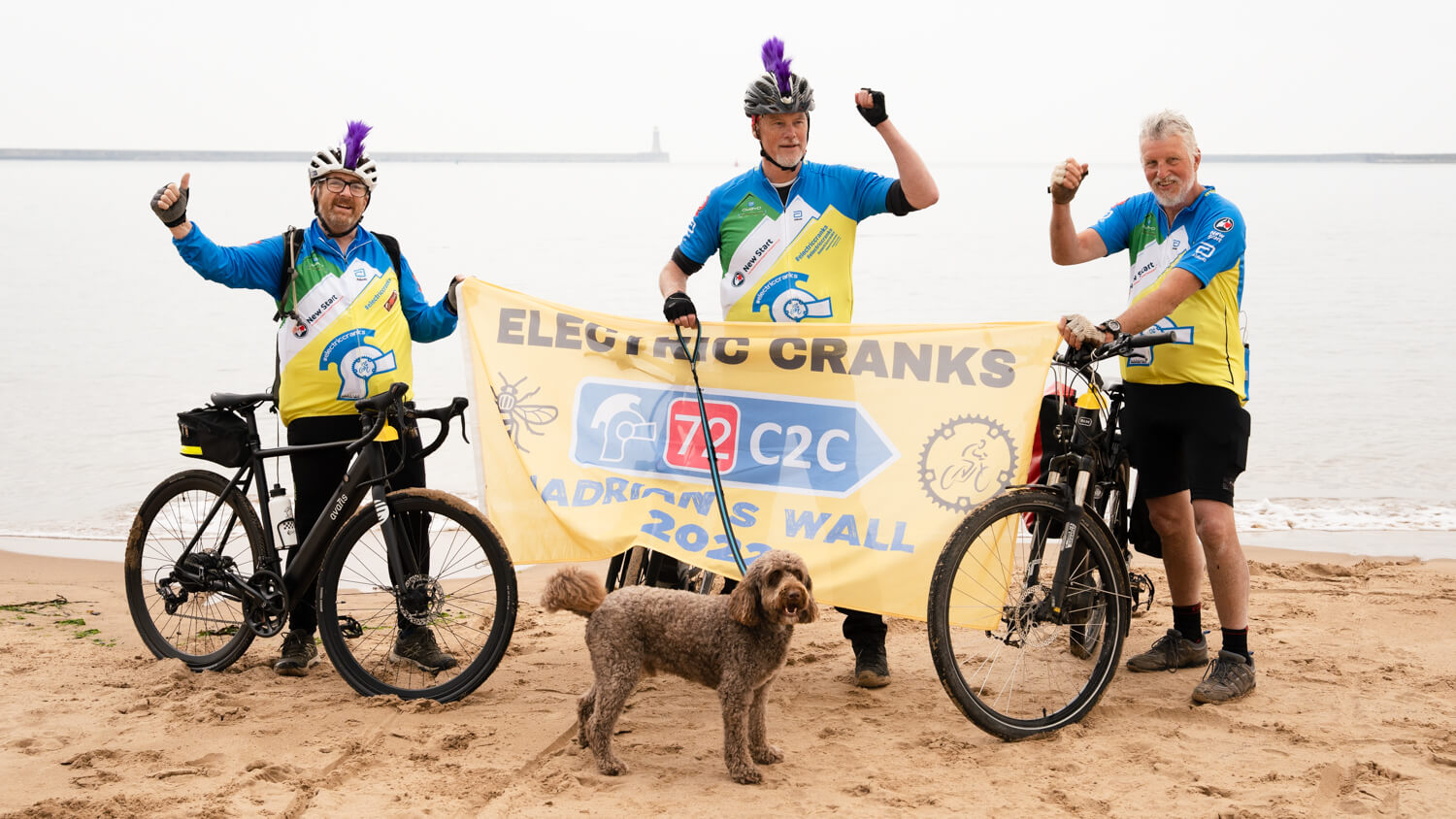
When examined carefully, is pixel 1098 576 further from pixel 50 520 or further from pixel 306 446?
pixel 50 520

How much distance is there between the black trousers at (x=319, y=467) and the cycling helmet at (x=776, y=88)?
6.37 feet

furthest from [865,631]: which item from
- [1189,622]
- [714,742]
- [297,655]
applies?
[297,655]

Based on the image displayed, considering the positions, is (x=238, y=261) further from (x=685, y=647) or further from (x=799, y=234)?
(x=685, y=647)

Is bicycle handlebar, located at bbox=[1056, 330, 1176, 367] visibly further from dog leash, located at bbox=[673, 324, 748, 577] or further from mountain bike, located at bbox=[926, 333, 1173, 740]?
dog leash, located at bbox=[673, 324, 748, 577]

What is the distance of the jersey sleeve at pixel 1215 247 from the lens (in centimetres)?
438

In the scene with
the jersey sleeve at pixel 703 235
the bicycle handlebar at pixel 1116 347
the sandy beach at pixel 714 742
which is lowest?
the sandy beach at pixel 714 742

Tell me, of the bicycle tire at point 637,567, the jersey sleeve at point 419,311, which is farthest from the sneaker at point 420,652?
the jersey sleeve at point 419,311

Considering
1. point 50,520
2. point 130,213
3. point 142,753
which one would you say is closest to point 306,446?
point 142,753

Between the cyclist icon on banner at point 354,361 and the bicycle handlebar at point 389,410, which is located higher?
the cyclist icon on banner at point 354,361

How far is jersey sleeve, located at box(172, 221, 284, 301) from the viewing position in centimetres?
476

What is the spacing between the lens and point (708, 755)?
422 cm

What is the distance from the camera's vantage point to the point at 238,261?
484 centimetres

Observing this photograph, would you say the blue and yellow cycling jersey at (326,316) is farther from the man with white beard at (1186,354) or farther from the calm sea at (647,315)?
the calm sea at (647,315)

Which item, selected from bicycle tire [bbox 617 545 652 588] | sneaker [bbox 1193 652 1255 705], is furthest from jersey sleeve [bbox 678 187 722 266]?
sneaker [bbox 1193 652 1255 705]
